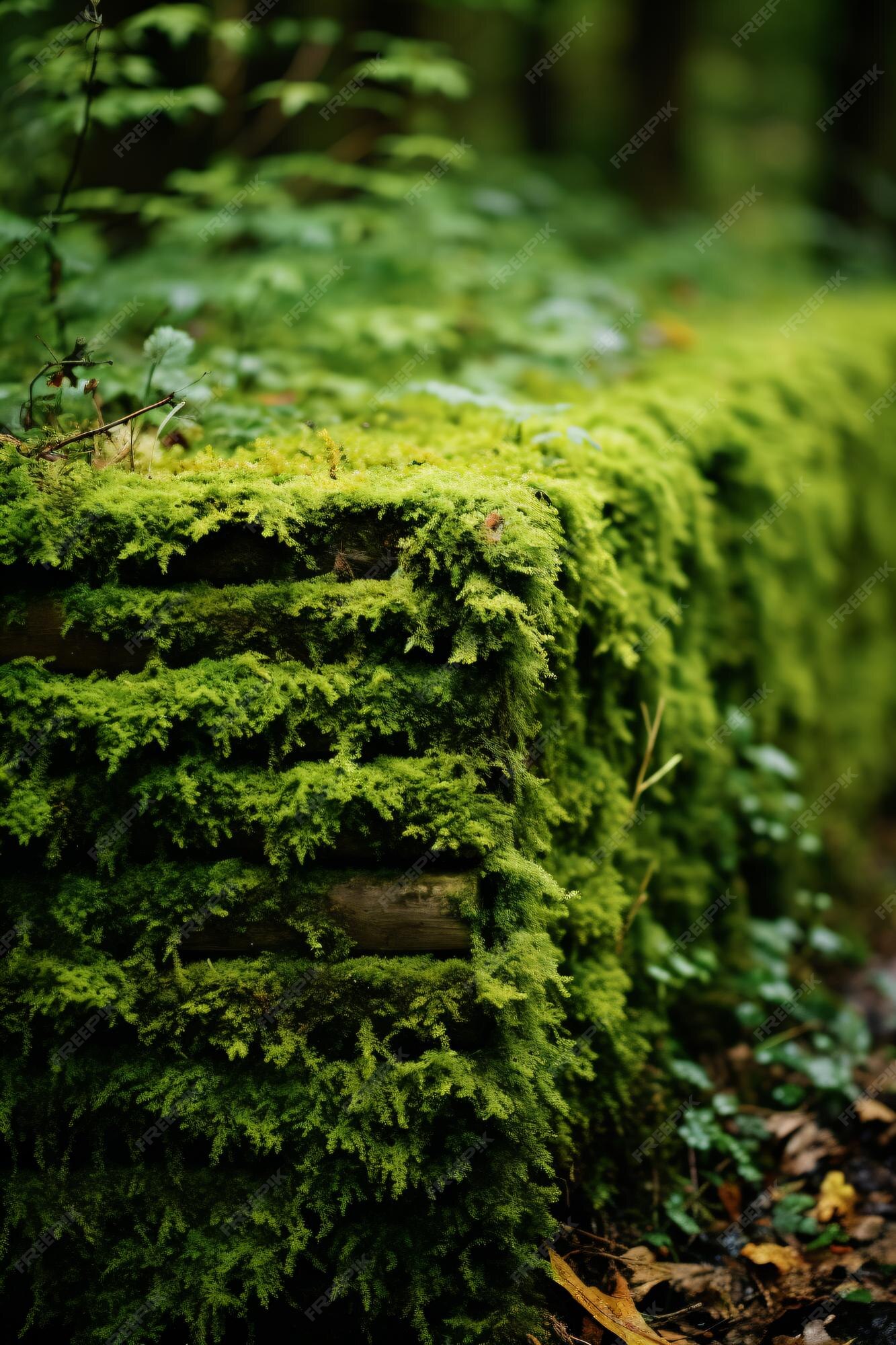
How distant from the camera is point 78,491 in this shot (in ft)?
7.23

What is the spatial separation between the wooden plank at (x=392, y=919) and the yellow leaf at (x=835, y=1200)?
162 centimetres

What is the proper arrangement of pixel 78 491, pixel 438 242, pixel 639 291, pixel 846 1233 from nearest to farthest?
pixel 78 491 < pixel 846 1233 < pixel 438 242 < pixel 639 291

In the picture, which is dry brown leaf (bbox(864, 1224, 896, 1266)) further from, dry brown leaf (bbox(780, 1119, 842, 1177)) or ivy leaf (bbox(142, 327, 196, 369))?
ivy leaf (bbox(142, 327, 196, 369))

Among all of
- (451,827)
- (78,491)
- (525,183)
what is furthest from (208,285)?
(525,183)

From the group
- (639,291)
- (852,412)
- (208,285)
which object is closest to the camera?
(208,285)

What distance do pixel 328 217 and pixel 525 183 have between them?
15.1 feet

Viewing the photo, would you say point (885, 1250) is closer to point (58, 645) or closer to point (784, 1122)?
point (784, 1122)

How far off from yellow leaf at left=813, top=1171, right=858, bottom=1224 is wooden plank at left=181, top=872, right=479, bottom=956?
5.33 feet

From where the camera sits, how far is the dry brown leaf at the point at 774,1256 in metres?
2.52

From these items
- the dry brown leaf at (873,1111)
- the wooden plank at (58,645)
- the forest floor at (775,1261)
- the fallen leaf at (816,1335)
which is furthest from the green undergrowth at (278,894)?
the dry brown leaf at (873,1111)

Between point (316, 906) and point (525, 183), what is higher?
point (525, 183)

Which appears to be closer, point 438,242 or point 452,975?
point 452,975

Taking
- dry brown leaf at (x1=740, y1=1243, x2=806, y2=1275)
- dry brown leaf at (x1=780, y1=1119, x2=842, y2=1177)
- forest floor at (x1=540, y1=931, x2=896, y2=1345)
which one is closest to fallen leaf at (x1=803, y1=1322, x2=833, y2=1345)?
forest floor at (x1=540, y1=931, x2=896, y2=1345)

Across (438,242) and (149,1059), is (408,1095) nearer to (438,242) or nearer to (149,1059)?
(149,1059)
